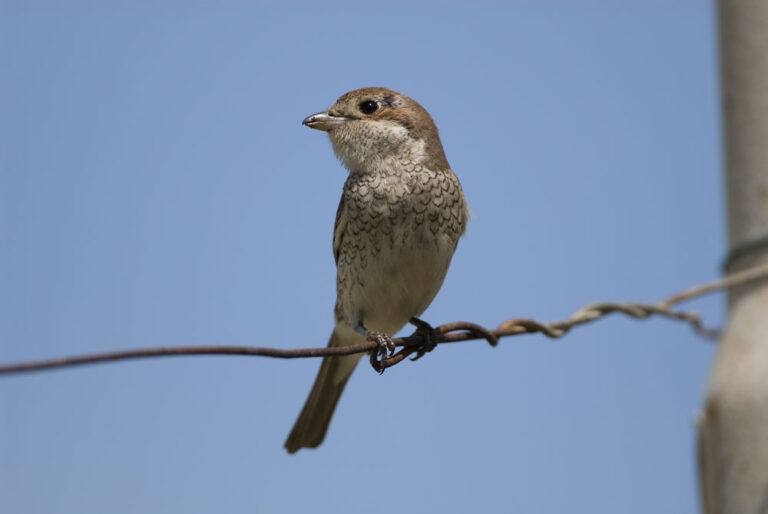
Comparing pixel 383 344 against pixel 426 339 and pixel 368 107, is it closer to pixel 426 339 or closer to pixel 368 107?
pixel 426 339

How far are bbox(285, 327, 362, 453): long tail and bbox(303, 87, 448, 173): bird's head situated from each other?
0.91 metres

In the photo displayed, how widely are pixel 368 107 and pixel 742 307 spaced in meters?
2.48

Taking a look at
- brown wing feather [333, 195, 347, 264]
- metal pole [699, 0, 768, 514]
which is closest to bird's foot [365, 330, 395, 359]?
brown wing feather [333, 195, 347, 264]

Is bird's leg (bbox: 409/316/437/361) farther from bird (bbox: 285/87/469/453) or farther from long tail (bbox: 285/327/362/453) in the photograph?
long tail (bbox: 285/327/362/453)

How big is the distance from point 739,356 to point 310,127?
8.84ft

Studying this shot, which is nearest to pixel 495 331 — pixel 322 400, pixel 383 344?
pixel 383 344

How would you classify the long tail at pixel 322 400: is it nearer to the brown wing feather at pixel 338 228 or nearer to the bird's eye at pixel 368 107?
the brown wing feather at pixel 338 228

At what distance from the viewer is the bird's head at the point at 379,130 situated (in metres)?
4.36

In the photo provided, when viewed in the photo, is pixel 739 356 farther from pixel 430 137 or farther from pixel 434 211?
pixel 430 137

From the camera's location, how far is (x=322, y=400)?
4754 millimetres

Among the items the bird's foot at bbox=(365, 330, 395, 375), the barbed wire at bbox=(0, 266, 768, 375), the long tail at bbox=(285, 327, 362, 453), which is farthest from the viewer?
the long tail at bbox=(285, 327, 362, 453)

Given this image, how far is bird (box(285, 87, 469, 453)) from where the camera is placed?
4125 mm

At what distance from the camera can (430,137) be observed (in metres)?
4.57

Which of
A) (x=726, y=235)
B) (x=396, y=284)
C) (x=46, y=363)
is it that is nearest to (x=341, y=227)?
(x=396, y=284)
